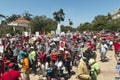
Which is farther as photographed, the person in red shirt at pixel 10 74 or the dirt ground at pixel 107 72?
the dirt ground at pixel 107 72

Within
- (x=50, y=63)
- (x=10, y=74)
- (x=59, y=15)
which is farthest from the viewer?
(x=59, y=15)

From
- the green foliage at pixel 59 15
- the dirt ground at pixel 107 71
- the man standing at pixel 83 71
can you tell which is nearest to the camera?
the man standing at pixel 83 71

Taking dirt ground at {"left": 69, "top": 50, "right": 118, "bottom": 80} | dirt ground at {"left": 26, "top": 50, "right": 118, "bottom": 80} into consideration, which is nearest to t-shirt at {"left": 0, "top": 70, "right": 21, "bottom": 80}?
dirt ground at {"left": 26, "top": 50, "right": 118, "bottom": 80}

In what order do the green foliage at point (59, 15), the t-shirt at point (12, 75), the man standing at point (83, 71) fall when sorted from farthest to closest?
the green foliage at point (59, 15), the man standing at point (83, 71), the t-shirt at point (12, 75)

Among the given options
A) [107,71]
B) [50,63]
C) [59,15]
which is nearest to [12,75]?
[50,63]

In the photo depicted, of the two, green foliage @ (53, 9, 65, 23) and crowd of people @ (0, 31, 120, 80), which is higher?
green foliage @ (53, 9, 65, 23)

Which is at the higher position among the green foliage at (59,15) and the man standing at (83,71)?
the green foliage at (59,15)

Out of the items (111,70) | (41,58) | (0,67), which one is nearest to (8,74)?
(0,67)

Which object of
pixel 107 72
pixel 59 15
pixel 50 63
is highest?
pixel 59 15

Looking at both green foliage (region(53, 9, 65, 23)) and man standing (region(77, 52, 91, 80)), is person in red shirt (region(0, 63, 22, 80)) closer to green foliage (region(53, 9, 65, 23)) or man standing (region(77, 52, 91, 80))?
man standing (region(77, 52, 91, 80))

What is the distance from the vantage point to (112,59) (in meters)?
24.7

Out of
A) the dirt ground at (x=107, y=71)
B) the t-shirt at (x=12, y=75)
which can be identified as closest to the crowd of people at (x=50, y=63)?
the t-shirt at (x=12, y=75)

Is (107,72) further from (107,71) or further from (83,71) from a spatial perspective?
(83,71)

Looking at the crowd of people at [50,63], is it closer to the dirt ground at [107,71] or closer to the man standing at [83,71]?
the man standing at [83,71]
